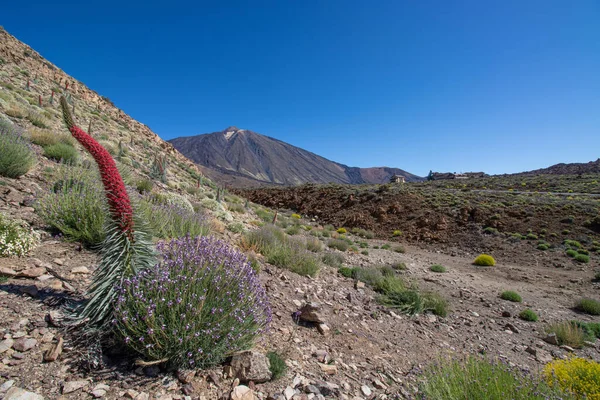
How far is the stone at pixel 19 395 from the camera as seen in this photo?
1.50 metres

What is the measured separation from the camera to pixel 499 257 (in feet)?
47.8

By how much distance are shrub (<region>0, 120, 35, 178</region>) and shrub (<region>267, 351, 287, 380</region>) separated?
18.1ft

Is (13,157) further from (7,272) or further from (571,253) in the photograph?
(571,253)

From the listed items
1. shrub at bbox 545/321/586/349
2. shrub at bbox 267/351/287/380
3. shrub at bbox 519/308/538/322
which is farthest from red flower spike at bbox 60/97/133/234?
shrub at bbox 519/308/538/322

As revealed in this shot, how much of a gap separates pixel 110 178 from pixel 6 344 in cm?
133

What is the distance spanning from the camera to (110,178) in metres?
2.03

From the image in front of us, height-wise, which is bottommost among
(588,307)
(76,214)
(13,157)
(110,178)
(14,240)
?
(588,307)

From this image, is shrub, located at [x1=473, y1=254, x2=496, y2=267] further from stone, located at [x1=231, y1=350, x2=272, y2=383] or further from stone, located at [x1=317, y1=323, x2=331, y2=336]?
stone, located at [x1=231, y1=350, x2=272, y2=383]

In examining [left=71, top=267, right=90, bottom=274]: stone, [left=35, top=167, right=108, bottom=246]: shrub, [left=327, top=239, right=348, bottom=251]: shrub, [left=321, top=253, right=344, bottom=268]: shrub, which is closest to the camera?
[left=71, top=267, right=90, bottom=274]: stone

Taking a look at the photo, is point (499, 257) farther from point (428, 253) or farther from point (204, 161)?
point (204, 161)

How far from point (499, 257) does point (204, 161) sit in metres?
187

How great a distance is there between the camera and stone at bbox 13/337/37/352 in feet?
6.09

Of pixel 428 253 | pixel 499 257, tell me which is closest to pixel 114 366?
pixel 428 253

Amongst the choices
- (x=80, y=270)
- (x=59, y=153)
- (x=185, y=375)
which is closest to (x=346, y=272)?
(x=185, y=375)
